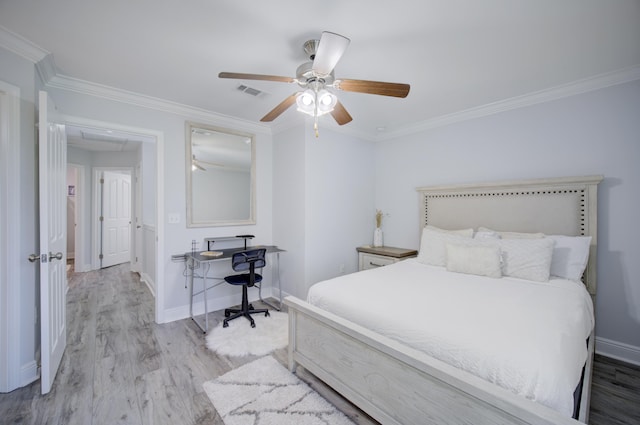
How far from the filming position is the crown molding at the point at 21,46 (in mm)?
1835

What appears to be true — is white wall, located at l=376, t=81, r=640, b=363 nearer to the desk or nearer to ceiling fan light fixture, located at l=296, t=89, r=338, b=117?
ceiling fan light fixture, located at l=296, t=89, r=338, b=117

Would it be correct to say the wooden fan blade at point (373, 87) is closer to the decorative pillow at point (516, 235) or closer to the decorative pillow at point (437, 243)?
the decorative pillow at point (437, 243)

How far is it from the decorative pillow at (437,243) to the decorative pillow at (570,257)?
0.72 meters

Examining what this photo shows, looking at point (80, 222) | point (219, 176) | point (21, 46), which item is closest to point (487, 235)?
point (219, 176)

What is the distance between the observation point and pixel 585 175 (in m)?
2.50

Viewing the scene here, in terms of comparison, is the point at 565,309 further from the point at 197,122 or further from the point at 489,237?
the point at 197,122

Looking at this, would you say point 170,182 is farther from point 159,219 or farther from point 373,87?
point 373,87

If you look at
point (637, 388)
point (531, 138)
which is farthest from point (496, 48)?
point (637, 388)

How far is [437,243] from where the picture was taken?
9.57 feet

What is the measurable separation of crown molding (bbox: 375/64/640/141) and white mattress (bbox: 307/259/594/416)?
1.81 m

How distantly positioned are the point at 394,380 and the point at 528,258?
5.75 feet

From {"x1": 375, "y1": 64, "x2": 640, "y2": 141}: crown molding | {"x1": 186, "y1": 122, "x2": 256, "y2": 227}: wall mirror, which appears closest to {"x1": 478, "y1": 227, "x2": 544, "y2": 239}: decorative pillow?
{"x1": 375, "y1": 64, "x2": 640, "y2": 141}: crown molding

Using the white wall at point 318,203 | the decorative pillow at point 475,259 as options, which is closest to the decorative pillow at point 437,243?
the decorative pillow at point 475,259

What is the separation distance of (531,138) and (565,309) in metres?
1.94
